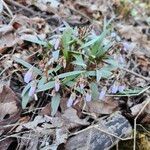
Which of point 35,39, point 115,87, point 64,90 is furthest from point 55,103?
point 35,39

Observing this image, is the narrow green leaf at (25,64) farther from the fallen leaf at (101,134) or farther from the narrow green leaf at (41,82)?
the fallen leaf at (101,134)

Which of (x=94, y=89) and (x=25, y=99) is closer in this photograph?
(x=25, y=99)

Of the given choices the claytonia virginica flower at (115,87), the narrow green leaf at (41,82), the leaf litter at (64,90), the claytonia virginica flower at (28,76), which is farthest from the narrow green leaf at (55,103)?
the claytonia virginica flower at (115,87)

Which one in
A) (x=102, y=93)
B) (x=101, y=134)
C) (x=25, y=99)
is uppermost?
(x=25, y=99)

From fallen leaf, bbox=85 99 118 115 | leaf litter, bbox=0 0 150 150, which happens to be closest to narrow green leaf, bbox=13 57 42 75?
leaf litter, bbox=0 0 150 150

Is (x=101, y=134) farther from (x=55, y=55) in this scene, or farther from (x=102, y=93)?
(x=55, y=55)

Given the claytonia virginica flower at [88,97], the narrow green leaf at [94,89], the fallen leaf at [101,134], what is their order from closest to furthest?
1. the fallen leaf at [101,134]
2. the claytonia virginica flower at [88,97]
3. the narrow green leaf at [94,89]

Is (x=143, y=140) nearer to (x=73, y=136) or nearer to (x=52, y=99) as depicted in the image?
(x=73, y=136)

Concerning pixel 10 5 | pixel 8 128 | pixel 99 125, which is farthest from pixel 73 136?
pixel 10 5

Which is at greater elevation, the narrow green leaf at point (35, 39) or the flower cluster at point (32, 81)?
the narrow green leaf at point (35, 39)

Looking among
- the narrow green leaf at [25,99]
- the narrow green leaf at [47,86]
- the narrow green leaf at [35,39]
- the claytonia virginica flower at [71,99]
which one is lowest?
the claytonia virginica flower at [71,99]

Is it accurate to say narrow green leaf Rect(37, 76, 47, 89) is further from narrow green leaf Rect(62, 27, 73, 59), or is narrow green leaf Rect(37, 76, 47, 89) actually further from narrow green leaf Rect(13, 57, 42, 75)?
narrow green leaf Rect(62, 27, 73, 59)
